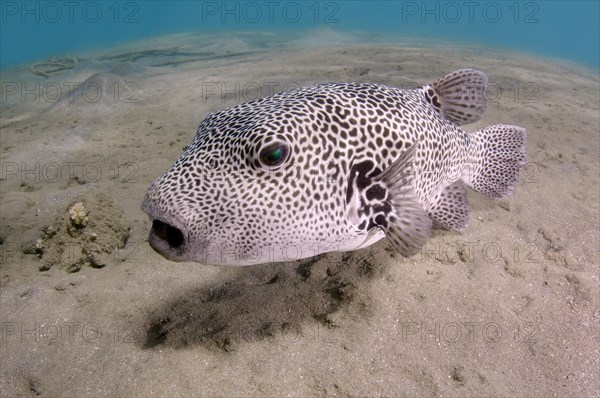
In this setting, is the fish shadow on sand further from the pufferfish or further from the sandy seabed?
the pufferfish

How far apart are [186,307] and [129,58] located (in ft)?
67.2

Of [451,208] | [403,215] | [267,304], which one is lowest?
[267,304]

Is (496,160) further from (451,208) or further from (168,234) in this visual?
(168,234)

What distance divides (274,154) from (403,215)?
3.17 ft

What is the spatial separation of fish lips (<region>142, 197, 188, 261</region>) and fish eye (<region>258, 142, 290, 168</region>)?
599mm

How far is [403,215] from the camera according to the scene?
2506 millimetres

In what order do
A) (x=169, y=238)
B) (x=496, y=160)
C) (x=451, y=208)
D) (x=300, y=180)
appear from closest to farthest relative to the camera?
(x=169, y=238)
(x=300, y=180)
(x=451, y=208)
(x=496, y=160)

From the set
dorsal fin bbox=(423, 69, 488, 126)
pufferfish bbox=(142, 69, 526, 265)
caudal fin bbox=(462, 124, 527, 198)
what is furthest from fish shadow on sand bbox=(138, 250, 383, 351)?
dorsal fin bbox=(423, 69, 488, 126)

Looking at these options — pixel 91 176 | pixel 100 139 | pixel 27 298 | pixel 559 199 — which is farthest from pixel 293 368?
pixel 100 139

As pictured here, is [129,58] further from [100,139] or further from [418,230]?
[418,230]

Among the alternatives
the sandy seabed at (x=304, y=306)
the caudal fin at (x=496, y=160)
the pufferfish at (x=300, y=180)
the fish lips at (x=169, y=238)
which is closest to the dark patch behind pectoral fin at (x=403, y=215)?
the pufferfish at (x=300, y=180)

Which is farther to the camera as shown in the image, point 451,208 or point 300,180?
point 451,208

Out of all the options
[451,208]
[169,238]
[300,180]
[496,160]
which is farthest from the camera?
[496,160]

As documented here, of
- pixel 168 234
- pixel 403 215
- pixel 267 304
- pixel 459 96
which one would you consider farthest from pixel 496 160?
pixel 168 234
